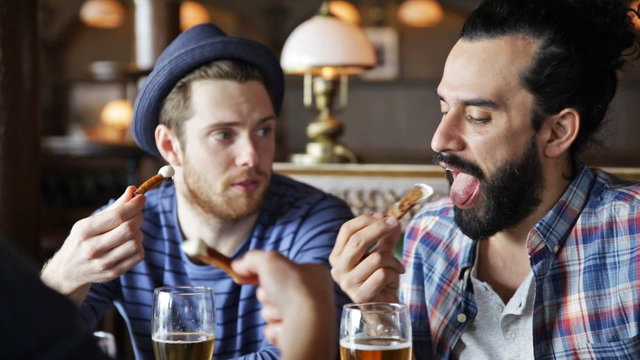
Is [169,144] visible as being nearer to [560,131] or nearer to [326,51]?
[560,131]

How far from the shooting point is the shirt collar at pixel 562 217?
5.77 feet

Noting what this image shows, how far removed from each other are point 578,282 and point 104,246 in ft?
3.13

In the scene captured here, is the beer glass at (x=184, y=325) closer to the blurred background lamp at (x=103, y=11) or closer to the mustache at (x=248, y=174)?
the mustache at (x=248, y=174)

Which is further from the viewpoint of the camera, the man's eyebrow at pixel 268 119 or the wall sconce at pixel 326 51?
the wall sconce at pixel 326 51

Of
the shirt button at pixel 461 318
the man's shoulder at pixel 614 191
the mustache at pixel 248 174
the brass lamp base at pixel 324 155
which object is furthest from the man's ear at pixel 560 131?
the brass lamp base at pixel 324 155

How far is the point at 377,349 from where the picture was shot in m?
1.27

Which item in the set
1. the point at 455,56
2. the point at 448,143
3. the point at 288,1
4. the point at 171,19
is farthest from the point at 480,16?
the point at 288,1

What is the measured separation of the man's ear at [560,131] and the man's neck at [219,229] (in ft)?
2.43

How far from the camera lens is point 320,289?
1041 millimetres

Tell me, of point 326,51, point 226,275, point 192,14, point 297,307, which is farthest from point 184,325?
point 192,14

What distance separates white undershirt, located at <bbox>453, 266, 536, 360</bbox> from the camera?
5.77 feet

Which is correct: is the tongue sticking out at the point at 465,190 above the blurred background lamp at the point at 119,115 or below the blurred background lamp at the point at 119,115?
below

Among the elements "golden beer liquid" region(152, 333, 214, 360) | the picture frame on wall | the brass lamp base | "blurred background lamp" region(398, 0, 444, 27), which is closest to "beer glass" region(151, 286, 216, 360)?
"golden beer liquid" region(152, 333, 214, 360)

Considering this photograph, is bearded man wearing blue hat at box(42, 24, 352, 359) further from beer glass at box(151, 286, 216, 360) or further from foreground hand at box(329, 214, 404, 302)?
beer glass at box(151, 286, 216, 360)
